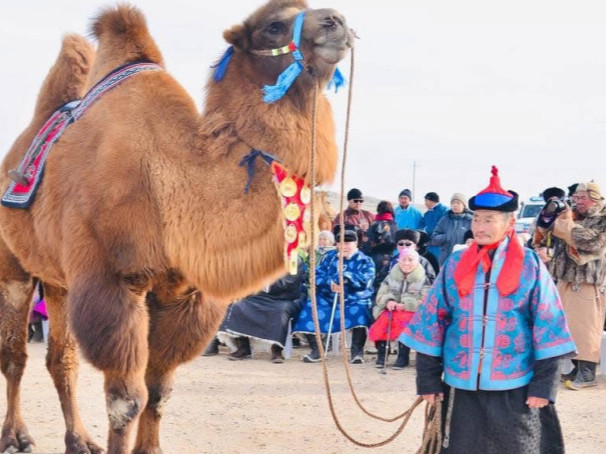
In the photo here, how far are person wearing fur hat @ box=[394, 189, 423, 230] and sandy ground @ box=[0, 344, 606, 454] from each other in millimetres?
3912

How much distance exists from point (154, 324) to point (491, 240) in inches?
77.3

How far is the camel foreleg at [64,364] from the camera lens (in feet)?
18.3

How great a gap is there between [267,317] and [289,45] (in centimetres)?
591

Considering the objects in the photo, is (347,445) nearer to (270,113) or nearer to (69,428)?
(69,428)

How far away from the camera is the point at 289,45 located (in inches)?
159

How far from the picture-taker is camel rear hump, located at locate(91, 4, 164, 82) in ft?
16.7

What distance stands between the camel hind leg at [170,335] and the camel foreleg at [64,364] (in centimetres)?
68

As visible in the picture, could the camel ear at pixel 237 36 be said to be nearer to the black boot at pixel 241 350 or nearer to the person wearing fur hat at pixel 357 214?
the black boot at pixel 241 350

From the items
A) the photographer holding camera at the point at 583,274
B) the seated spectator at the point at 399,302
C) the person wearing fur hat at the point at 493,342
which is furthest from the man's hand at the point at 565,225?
the person wearing fur hat at the point at 493,342

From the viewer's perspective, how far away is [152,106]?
4562mm

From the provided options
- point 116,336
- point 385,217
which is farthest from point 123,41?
point 385,217

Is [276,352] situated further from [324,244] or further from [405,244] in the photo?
[405,244]

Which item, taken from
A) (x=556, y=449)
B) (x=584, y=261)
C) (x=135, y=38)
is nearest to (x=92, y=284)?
(x=135, y=38)

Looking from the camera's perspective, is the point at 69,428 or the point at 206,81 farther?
the point at 69,428
